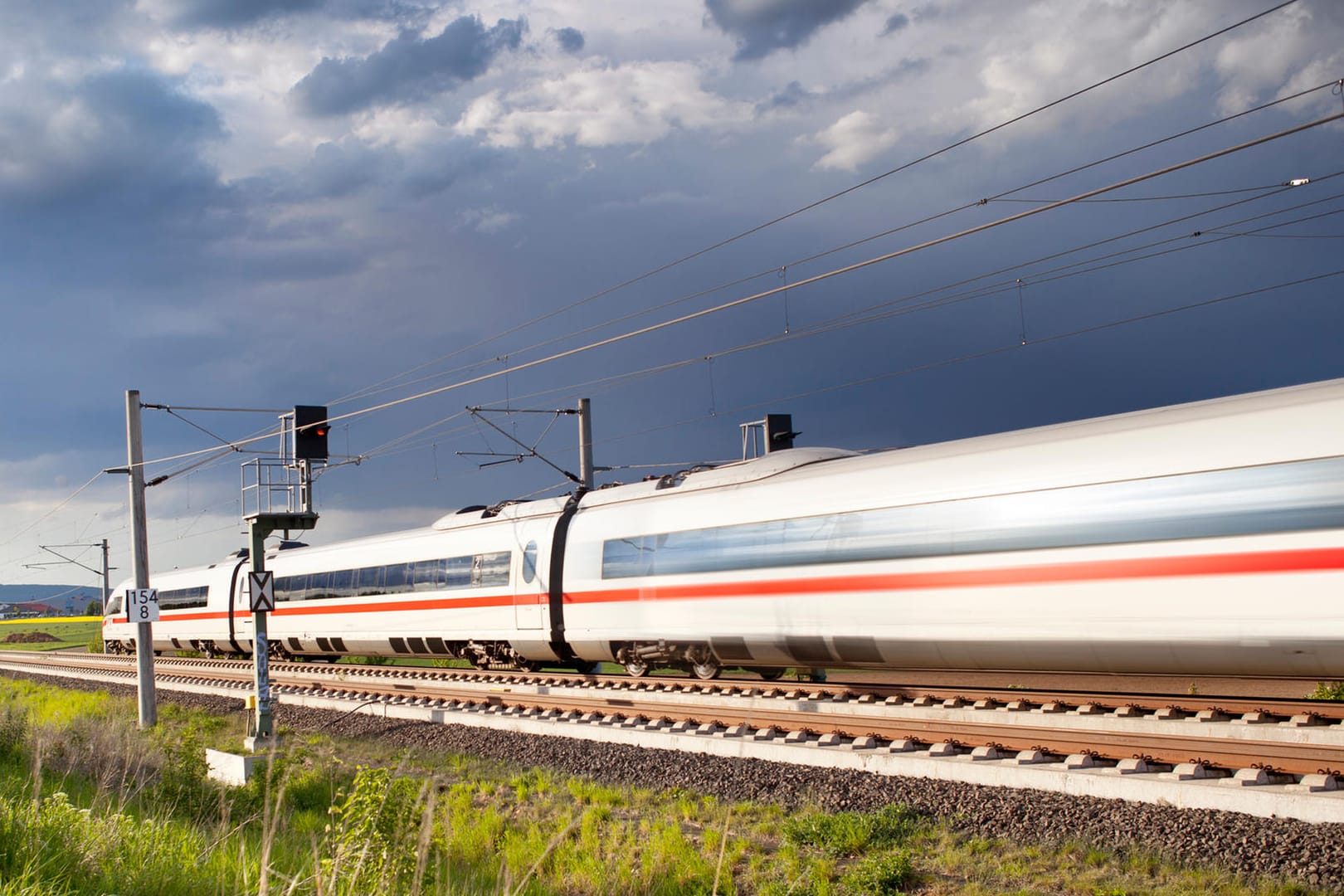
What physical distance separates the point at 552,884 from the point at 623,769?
11.2 feet

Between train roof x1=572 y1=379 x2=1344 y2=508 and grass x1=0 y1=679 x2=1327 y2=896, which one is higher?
train roof x1=572 y1=379 x2=1344 y2=508

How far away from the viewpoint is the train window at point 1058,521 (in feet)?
30.5

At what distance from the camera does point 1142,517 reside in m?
10.3

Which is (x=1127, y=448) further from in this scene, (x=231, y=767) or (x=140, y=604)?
(x=140, y=604)

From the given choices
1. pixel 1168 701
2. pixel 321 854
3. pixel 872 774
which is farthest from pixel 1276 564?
pixel 321 854

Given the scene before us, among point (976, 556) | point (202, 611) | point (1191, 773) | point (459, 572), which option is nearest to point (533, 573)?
point (459, 572)

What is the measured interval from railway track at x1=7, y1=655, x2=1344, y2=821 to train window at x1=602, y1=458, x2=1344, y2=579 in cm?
174

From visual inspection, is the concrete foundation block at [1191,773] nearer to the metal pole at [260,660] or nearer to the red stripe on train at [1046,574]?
the red stripe on train at [1046,574]

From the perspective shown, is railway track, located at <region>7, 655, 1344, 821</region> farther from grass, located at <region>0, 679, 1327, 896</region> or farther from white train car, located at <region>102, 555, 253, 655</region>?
white train car, located at <region>102, 555, 253, 655</region>

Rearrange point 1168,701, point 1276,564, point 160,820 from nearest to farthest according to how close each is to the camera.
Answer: point 160,820, point 1276,564, point 1168,701

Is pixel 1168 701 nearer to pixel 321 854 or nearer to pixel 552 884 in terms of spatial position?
pixel 552 884

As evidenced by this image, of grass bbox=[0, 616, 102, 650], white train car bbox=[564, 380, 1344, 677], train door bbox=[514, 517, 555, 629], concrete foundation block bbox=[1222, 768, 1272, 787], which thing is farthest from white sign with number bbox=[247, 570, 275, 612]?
grass bbox=[0, 616, 102, 650]

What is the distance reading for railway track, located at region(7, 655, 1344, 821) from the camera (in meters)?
8.23

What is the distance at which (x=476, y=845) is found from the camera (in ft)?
29.4
